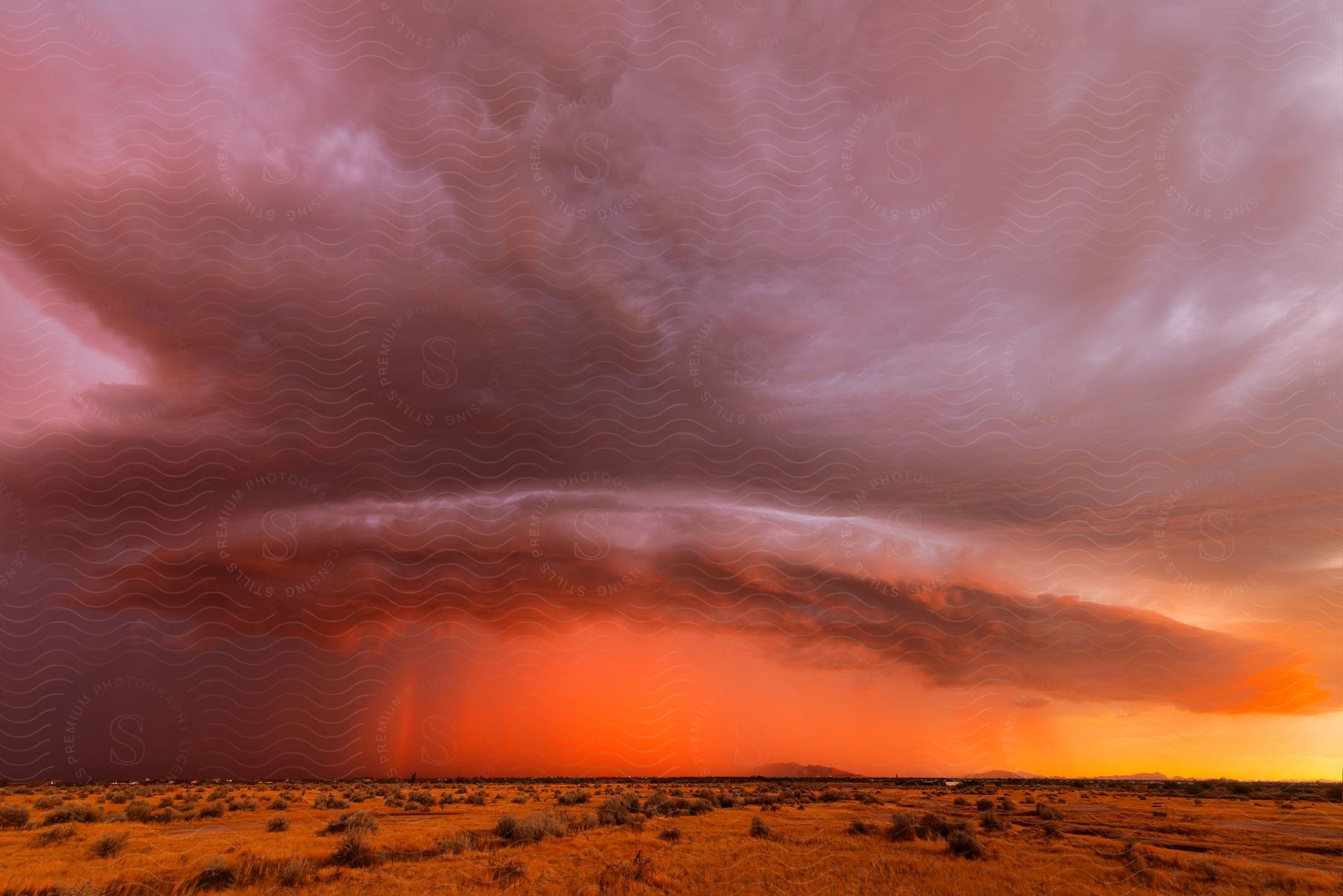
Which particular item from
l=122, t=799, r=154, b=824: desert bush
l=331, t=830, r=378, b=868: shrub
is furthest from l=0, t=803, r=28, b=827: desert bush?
l=331, t=830, r=378, b=868: shrub

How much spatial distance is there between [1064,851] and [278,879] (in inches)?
1118

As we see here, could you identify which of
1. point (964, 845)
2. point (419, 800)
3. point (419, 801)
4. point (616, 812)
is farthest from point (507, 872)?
point (419, 800)

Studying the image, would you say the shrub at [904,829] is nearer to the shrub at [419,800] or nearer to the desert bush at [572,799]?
the desert bush at [572,799]

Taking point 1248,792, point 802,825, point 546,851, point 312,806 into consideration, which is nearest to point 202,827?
point 312,806

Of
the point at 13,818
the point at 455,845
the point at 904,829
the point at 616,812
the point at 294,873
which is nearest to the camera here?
the point at 294,873

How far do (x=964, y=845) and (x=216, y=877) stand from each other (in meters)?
25.9

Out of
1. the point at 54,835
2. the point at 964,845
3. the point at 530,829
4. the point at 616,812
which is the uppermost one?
the point at 964,845

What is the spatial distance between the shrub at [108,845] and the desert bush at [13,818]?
11628 mm

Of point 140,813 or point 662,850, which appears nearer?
Result: point 662,850

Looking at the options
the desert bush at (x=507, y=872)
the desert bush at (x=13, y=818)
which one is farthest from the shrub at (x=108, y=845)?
the desert bush at (x=507, y=872)

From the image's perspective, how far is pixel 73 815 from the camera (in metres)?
31.8

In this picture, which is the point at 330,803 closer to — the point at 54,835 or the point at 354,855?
the point at 54,835

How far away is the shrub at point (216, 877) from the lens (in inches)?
746

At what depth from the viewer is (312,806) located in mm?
42562
